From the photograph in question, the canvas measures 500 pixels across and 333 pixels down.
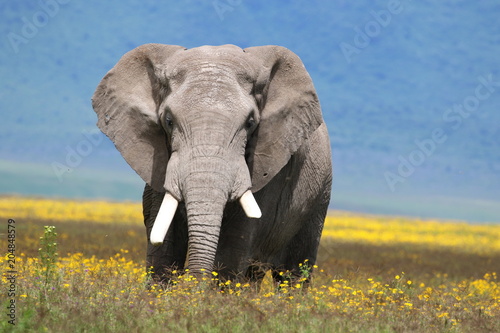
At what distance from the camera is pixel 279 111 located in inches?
420

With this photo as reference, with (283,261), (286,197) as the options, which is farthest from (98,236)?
(286,197)

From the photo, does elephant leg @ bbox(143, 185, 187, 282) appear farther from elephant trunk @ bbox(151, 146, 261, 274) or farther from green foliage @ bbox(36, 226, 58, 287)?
green foliage @ bbox(36, 226, 58, 287)

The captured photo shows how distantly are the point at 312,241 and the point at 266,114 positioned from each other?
3.37m

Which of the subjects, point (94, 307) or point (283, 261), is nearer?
point (94, 307)

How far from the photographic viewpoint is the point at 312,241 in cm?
1335

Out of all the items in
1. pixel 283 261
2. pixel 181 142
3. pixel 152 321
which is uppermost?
pixel 181 142

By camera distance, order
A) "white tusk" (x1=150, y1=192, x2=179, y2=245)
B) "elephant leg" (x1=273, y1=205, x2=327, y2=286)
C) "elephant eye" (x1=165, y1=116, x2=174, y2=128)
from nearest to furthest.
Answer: "white tusk" (x1=150, y1=192, x2=179, y2=245), "elephant eye" (x1=165, y1=116, x2=174, y2=128), "elephant leg" (x1=273, y1=205, x2=327, y2=286)

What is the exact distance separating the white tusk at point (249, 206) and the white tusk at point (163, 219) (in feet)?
2.33

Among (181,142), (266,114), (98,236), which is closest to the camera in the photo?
(181,142)

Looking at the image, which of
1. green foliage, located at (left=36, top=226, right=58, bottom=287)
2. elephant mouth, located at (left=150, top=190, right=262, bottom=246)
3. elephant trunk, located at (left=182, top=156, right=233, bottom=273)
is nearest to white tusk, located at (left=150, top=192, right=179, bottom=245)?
elephant mouth, located at (left=150, top=190, right=262, bottom=246)

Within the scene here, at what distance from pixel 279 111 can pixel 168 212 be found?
2.08 meters

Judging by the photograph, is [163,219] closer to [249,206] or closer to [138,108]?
[249,206]

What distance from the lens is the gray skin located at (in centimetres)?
940

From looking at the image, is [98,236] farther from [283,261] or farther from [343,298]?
[343,298]
